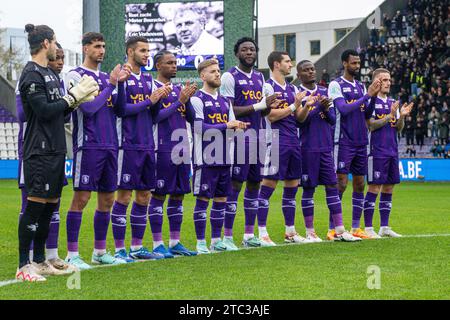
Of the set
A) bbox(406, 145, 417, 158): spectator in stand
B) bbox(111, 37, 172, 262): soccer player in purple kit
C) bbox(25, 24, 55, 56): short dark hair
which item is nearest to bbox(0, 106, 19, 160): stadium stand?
bbox(406, 145, 417, 158): spectator in stand

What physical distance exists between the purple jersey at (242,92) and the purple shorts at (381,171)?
1943mm

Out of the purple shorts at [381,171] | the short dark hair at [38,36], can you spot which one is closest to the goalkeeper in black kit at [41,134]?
the short dark hair at [38,36]

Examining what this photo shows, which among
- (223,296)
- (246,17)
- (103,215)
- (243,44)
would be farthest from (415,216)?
(246,17)

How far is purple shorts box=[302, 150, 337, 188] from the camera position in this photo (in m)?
11.3

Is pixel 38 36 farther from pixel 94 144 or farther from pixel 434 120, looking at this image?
pixel 434 120

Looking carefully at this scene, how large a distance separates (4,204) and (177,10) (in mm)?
9354

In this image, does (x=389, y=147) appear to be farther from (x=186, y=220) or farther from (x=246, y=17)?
(x=246, y=17)

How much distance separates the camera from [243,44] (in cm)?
1079

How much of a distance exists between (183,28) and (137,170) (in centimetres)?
1654

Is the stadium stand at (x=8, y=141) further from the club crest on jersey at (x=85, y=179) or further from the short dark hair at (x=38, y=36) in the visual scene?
the short dark hair at (x=38, y=36)

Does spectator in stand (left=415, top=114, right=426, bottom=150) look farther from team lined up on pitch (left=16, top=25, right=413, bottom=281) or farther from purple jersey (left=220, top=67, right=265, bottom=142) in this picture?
purple jersey (left=220, top=67, right=265, bottom=142)

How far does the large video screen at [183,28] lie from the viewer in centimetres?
2522

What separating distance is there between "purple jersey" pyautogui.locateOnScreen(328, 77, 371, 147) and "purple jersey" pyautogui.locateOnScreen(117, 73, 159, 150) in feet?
10.2

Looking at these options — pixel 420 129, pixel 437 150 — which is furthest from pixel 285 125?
pixel 420 129
